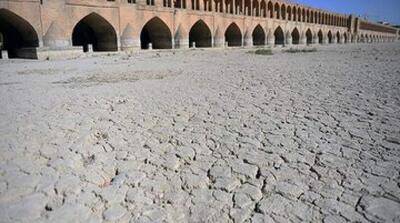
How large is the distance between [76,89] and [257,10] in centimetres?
2994

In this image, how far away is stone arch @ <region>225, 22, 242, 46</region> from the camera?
30359 millimetres

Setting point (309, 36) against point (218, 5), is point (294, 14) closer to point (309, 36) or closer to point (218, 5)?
point (309, 36)

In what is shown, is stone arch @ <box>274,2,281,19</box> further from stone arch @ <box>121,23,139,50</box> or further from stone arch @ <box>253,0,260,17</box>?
stone arch @ <box>121,23,139,50</box>

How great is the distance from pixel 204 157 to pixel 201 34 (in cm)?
2493

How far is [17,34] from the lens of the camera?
17516 mm

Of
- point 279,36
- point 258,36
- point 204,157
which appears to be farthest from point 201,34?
point 204,157

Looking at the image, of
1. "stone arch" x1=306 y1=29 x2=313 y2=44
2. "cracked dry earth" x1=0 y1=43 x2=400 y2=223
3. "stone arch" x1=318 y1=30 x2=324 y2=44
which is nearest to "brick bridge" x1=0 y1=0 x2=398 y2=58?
"stone arch" x1=306 y1=29 x2=313 y2=44

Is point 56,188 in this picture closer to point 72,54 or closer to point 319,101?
point 319,101

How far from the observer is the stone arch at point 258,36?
34250mm

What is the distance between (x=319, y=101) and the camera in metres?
4.94

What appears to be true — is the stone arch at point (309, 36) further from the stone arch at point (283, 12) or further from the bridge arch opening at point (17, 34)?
the bridge arch opening at point (17, 34)

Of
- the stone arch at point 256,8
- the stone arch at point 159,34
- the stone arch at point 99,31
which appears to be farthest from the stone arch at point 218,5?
the stone arch at point 99,31

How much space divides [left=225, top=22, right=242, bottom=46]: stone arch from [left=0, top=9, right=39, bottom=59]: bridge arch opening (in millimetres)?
18157

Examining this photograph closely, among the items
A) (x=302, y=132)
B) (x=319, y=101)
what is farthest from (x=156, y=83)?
(x=302, y=132)
